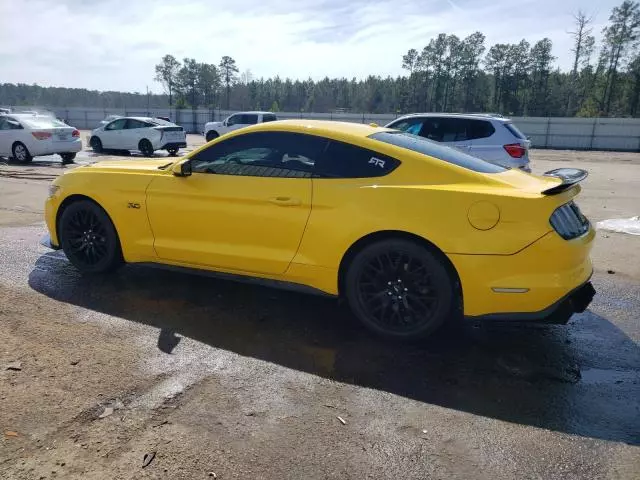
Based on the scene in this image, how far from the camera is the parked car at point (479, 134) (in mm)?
9617

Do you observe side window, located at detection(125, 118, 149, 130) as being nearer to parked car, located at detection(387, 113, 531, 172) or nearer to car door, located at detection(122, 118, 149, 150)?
car door, located at detection(122, 118, 149, 150)

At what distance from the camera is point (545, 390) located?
10.4 feet

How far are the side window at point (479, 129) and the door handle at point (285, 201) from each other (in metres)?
6.93

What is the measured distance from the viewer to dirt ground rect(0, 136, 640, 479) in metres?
2.48

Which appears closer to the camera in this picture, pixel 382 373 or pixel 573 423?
pixel 573 423

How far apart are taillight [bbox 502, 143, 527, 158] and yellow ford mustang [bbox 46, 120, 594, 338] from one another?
570 cm

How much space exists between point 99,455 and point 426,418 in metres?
1.72

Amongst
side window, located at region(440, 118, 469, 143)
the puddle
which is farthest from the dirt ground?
side window, located at region(440, 118, 469, 143)

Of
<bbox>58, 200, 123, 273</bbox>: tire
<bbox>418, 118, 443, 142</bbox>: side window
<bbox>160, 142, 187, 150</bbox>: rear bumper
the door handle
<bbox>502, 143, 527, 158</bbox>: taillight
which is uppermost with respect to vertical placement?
<bbox>418, 118, 443, 142</bbox>: side window

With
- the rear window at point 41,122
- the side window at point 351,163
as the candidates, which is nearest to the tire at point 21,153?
the rear window at point 41,122

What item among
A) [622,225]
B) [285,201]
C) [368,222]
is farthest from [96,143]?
[368,222]

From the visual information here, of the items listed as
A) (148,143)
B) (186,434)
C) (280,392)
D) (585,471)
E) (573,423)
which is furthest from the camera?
(148,143)

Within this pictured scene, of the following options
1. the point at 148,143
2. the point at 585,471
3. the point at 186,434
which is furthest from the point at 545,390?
the point at 148,143

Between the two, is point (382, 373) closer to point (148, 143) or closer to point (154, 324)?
point (154, 324)
